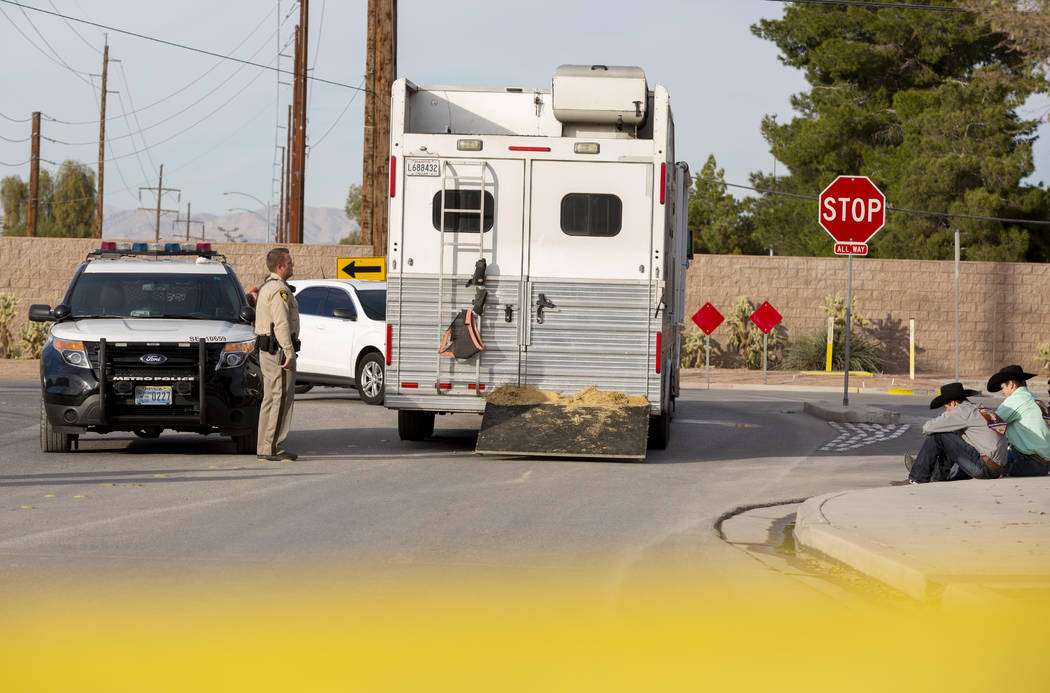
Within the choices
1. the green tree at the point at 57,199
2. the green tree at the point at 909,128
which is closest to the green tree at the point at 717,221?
the green tree at the point at 909,128

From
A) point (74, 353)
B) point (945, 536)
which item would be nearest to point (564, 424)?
point (74, 353)

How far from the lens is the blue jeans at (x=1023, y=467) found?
12.1 m

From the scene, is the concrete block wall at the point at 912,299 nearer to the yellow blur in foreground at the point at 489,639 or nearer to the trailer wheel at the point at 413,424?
the trailer wheel at the point at 413,424

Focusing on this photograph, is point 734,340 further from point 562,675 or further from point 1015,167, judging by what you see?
point 562,675

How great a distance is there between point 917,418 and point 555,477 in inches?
397

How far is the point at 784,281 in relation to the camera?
34.1 meters

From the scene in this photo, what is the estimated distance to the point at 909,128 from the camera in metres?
44.8

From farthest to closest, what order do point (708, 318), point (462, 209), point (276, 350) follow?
point (708, 318), point (462, 209), point (276, 350)

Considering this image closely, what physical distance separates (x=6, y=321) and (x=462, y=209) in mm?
21517

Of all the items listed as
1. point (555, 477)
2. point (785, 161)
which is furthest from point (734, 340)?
point (555, 477)

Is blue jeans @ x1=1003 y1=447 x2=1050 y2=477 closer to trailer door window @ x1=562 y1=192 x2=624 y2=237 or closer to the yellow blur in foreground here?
trailer door window @ x1=562 y1=192 x2=624 y2=237

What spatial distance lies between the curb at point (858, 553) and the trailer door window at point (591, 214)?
5.11 metres

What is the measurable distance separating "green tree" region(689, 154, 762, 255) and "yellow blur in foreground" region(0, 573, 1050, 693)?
69079 millimetres

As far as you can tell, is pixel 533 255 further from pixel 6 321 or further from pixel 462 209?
pixel 6 321
